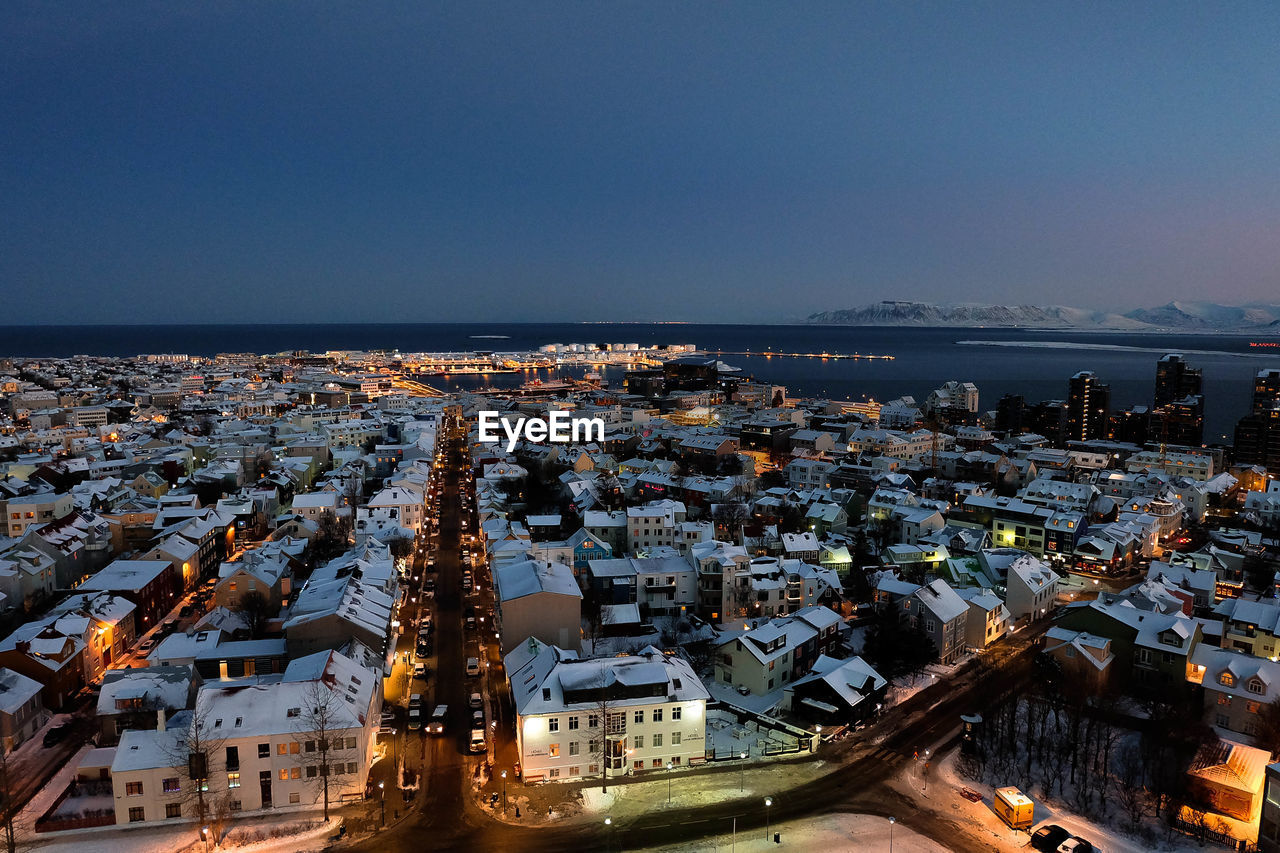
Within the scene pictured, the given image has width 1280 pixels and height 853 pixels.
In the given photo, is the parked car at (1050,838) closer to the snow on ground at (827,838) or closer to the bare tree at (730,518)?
the snow on ground at (827,838)

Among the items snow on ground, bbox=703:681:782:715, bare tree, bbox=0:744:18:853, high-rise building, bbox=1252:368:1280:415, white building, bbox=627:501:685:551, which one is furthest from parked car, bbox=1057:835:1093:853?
high-rise building, bbox=1252:368:1280:415

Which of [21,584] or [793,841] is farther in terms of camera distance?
[21,584]

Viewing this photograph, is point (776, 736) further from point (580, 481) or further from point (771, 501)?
point (580, 481)

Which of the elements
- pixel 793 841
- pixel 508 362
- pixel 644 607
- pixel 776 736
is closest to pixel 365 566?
pixel 644 607

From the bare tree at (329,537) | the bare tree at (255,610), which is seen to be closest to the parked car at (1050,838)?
the bare tree at (255,610)
